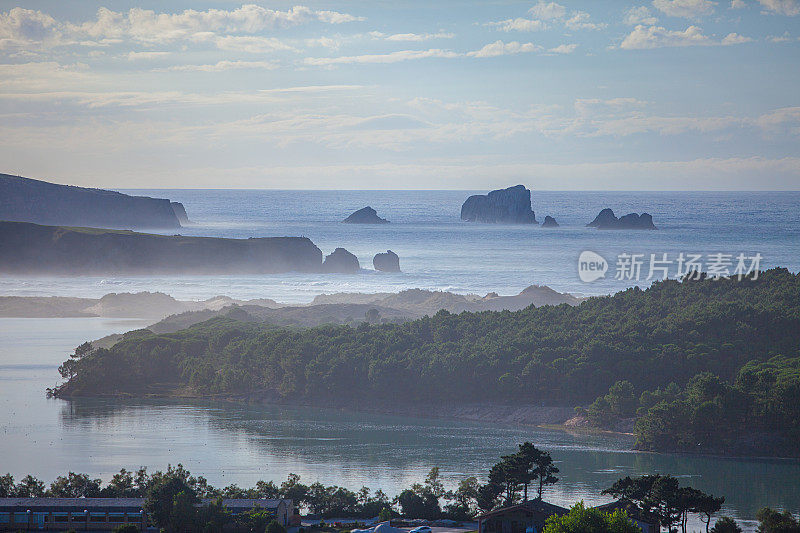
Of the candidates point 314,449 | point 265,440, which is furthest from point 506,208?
point 314,449

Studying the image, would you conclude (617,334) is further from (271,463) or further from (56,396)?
(56,396)

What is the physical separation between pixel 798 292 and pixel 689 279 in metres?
9.81

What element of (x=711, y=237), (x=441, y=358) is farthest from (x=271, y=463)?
(x=711, y=237)

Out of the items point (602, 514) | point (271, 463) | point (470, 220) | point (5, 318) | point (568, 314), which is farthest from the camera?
Result: point (470, 220)

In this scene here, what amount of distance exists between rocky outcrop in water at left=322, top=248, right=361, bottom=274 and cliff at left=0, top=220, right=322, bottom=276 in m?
10.00

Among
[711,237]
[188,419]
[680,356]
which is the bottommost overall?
[188,419]

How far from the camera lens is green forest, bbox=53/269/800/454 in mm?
57062

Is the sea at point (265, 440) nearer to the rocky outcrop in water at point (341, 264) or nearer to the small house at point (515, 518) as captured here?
the small house at point (515, 518)

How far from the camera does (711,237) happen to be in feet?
480

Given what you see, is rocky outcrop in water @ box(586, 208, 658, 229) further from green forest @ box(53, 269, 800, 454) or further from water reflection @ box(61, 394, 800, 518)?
water reflection @ box(61, 394, 800, 518)

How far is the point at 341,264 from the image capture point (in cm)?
12212
